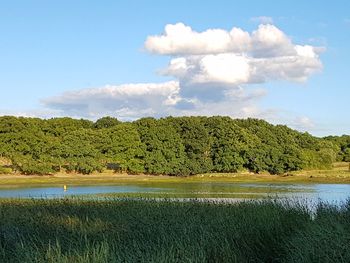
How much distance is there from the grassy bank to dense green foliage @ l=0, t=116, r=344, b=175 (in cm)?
165

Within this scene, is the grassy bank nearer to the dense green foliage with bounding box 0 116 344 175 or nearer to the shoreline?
the shoreline

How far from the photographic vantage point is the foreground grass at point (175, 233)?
9.80 metres

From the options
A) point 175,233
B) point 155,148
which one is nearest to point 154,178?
point 155,148

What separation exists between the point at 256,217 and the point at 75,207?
6.87 m

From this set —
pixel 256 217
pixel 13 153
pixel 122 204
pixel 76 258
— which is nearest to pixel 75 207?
pixel 122 204

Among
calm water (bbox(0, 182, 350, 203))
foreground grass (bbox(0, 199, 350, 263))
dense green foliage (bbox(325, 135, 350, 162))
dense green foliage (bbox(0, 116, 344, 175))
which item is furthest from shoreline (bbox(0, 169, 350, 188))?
foreground grass (bbox(0, 199, 350, 263))

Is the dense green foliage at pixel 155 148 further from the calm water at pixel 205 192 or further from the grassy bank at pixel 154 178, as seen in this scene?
the calm water at pixel 205 192

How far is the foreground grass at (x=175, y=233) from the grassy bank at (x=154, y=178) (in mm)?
49326

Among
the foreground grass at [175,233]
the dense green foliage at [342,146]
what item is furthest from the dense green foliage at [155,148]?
the foreground grass at [175,233]

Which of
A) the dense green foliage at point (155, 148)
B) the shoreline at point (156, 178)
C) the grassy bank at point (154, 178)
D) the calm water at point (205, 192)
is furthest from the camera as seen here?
the dense green foliage at point (155, 148)

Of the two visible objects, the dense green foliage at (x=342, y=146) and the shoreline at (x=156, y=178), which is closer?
the shoreline at (x=156, y=178)

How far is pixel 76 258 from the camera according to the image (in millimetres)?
8695

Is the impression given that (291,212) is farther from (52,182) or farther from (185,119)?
(185,119)

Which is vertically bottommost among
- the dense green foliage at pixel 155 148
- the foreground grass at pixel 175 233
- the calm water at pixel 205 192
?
the calm water at pixel 205 192
